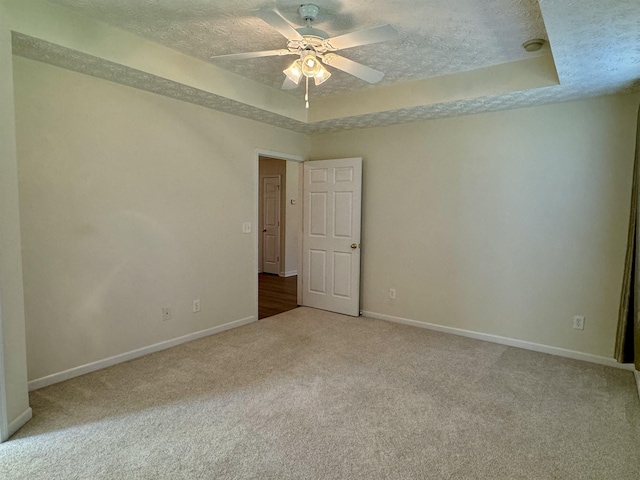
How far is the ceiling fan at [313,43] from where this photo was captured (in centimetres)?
196

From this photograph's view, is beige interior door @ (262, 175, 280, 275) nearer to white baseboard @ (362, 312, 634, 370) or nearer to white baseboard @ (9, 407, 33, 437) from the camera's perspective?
white baseboard @ (362, 312, 634, 370)

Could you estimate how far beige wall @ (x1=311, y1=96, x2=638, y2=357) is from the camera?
3180mm

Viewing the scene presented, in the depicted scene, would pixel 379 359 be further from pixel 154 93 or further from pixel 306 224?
pixel 154 93

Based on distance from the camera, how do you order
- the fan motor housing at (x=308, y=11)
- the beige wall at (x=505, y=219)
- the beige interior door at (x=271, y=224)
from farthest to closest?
the beige interior door at (x=271, y=224) < the beige wall at (x=505, y=219) < the fan motor housing at (x=308, y=11)

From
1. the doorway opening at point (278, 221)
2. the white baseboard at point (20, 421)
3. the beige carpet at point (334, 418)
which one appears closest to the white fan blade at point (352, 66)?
the beige carpet at point (334, 418)

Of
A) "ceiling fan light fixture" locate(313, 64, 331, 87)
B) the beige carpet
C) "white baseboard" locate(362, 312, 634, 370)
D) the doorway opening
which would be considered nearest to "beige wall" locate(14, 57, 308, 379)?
the beige carpet

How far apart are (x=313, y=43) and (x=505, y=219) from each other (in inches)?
101

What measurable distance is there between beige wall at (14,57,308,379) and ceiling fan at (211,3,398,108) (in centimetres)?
133

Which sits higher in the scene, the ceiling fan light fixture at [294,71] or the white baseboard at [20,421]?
the ceiling fan light fixture at [294,71]

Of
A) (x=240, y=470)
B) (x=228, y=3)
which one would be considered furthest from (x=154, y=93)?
(x=240, y=470)

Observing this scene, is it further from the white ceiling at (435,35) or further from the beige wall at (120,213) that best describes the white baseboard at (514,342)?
the white ceiling at (435,35)

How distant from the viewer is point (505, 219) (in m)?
3.65

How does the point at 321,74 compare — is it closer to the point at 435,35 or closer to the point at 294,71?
the point at 294,71

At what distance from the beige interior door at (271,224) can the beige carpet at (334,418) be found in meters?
4.11
